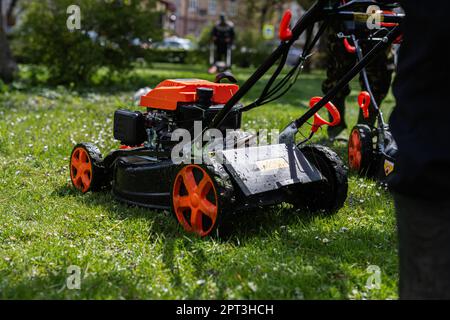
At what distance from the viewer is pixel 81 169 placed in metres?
3.67

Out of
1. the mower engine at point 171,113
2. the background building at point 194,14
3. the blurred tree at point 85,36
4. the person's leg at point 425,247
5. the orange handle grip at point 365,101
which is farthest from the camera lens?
the background building at point 194,14

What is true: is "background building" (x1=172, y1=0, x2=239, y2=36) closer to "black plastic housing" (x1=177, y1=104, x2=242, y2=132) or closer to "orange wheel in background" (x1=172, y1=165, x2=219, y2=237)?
"black plastic housing" (x1=177, y1=104, x2=242, y2=132)

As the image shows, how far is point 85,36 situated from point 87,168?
6626 millimetres

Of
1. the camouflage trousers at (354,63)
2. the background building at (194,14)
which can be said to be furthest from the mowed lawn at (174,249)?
the background building at (194,14)

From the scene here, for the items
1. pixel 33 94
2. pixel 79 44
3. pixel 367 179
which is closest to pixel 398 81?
pixel 367 179

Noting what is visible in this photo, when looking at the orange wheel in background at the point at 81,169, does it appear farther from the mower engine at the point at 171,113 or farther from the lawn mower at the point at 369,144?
the lawn mower at the point at 369,144

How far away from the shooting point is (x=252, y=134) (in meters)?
3.31

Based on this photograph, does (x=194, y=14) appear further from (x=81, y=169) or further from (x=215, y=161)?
(x=215, y=161)

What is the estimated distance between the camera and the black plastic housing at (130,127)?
3.37 metres

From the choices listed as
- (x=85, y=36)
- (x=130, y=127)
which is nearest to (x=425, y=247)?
(x=130, y=127)

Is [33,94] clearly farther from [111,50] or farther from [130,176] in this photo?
[130,176]

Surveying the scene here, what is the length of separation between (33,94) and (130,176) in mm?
5875

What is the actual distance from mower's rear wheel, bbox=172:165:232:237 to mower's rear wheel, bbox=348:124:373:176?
66.3 inches

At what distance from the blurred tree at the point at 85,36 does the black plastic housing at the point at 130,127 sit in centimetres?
647
